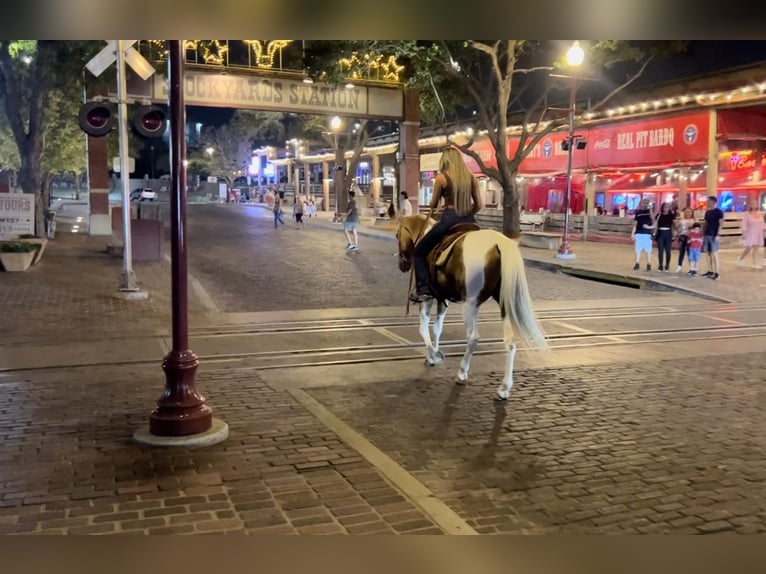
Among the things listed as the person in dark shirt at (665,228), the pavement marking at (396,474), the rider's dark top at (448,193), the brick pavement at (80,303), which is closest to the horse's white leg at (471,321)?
the rider's dark top at (448,193)

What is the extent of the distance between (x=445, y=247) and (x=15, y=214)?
14.9 m

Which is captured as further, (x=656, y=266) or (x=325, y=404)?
(x=656, y=266)

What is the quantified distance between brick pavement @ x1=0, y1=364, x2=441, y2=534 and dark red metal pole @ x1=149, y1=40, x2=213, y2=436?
0.87ft

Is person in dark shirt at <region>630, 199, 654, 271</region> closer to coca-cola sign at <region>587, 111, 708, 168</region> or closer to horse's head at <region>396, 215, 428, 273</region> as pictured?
coca-cola sign at <region>587, 111, 708, 168</region>

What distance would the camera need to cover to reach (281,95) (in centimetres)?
2644

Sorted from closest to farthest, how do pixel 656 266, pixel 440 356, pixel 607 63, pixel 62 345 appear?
pixel 440 356, pixel 62 345, pixel 656 266, pixel 607 63

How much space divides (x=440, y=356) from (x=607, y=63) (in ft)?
56.4

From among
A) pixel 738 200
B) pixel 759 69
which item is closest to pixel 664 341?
pixel 759 69

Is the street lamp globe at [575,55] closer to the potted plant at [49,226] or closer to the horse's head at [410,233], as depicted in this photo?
the horse's head at [410,233]

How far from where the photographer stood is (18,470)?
5465 mm

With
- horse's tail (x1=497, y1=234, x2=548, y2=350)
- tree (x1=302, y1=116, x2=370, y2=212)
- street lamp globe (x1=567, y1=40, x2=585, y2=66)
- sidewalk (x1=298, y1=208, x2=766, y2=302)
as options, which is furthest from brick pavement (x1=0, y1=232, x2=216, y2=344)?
tree (x1=302, y1=116, x2=370, y2=212)
